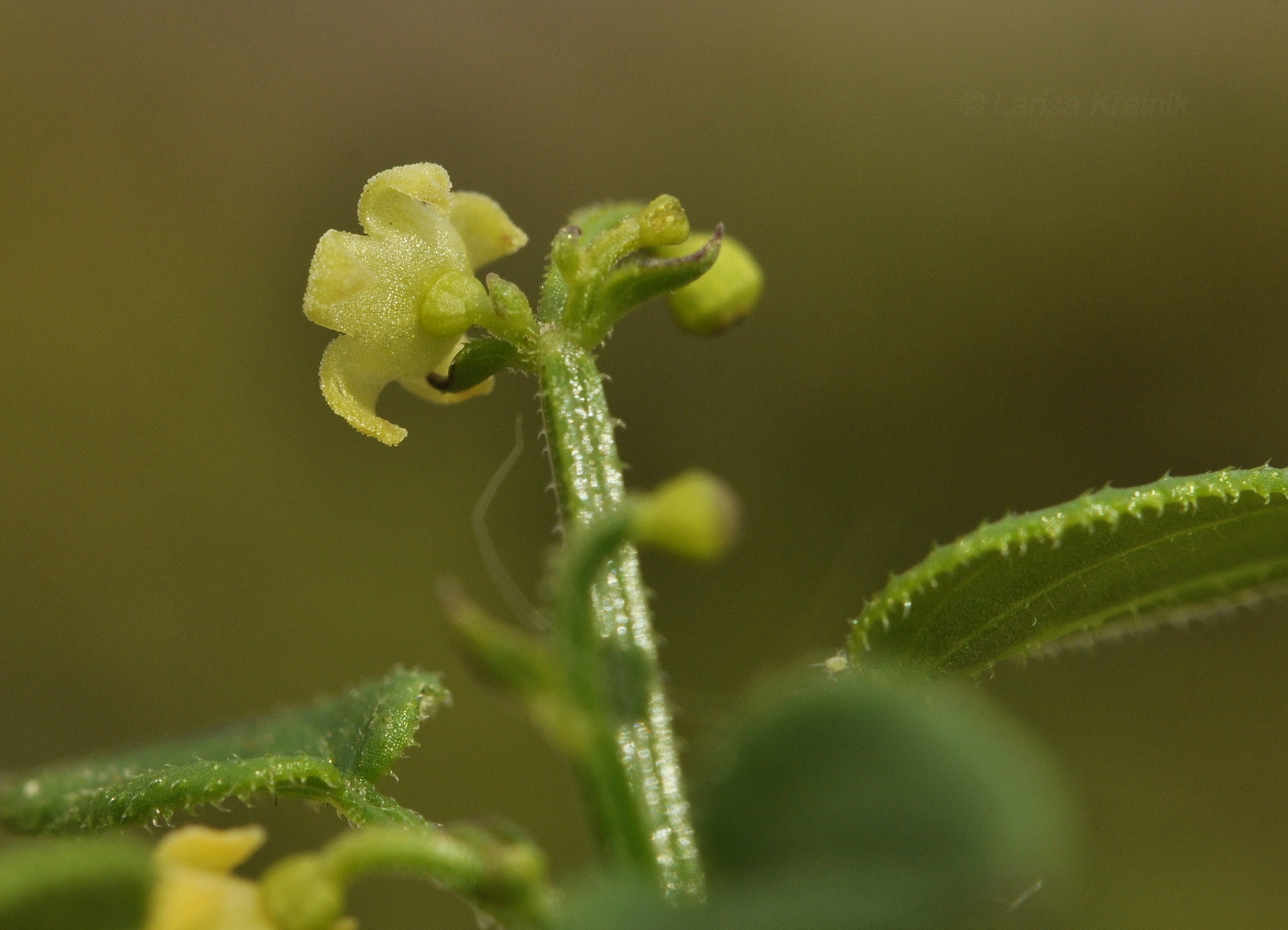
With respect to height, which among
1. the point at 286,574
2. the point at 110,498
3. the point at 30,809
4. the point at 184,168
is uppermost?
the point at 184,168

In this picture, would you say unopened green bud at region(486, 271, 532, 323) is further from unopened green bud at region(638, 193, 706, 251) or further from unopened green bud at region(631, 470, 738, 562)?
unopened green bud at region(631, 470, 738, 562)

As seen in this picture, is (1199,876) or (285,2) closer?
(1199,876)

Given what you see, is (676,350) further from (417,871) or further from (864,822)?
(864,822)

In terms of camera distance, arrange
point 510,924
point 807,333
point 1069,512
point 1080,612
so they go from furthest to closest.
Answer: point 807,333 < point 1080,612 < point 1069,512 < point 510,924

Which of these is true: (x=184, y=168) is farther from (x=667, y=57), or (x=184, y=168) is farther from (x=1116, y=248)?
(x=1116, y=248)

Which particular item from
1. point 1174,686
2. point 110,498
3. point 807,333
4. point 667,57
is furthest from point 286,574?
point 1174,686

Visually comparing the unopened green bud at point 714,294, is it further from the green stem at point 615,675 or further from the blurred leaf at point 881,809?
the blurred leaf at point 881,809

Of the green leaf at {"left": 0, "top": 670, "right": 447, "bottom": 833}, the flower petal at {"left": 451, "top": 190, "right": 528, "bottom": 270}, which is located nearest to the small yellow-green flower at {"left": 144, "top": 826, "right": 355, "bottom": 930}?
the green leaf at {"left": 0, "top": 670, "right": 447, "bottom": 833}
